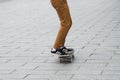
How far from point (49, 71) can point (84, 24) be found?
6.59m

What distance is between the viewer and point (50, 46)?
380 inches

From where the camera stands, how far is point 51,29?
500 inches

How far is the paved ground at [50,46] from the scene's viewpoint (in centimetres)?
699

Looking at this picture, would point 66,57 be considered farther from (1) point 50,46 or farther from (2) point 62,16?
(1) point 50,46

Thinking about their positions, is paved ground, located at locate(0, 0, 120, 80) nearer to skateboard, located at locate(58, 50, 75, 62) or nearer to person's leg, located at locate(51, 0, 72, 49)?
skateboard, located at locate(58, 50, 75, 62)

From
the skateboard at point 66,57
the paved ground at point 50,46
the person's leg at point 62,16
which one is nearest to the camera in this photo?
the paved ground at point 50,46

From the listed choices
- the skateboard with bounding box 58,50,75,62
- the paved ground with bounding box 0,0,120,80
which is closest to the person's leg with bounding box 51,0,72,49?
the skateboard with bounding box 58,50,75,62

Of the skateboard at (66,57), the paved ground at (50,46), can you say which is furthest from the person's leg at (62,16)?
the paved ground at (50,46)

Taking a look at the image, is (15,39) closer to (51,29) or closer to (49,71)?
(51,29)

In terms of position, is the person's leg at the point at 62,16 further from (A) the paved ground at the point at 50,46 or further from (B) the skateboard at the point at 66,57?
(A) the paved ground at the point at 50,46

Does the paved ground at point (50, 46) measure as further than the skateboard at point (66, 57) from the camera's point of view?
No

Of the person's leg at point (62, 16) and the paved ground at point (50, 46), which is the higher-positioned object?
the person's leg at point (62, 16)

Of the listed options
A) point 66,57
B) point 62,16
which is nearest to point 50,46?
point 66,57

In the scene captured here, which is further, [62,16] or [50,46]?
[50,46]
